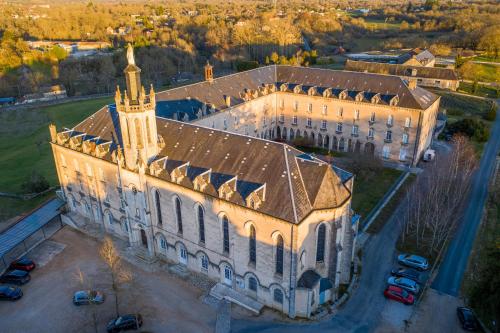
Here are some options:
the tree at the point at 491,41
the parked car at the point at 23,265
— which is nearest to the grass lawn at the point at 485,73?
the tree at the point at 491,41

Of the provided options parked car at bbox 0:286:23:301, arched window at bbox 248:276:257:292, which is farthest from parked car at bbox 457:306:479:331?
parked car at bbox 0:286:23:301

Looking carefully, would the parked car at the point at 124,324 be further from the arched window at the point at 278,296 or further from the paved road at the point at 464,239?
the paved road at the point at 464,239

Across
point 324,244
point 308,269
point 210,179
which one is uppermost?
point 210,179

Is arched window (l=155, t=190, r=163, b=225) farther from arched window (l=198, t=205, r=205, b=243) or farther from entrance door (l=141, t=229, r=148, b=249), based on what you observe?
arched window (l=198, t=205, r=205, b=243)

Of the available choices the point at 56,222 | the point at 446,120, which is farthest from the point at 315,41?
the point at 56,222

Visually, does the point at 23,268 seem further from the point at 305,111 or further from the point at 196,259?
the point at 305,111

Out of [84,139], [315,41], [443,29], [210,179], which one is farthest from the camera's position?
[443,29]
